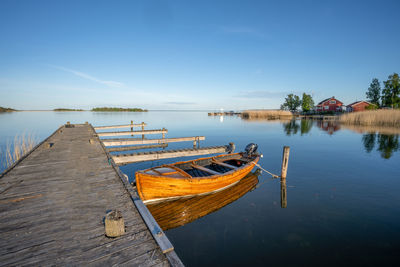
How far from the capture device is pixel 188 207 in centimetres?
777

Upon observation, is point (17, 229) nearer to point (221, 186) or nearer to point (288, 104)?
point (221, 186)

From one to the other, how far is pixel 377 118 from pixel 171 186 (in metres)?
47.0

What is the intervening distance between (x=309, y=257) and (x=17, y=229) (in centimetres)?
726

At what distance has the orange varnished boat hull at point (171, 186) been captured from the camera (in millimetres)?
6949

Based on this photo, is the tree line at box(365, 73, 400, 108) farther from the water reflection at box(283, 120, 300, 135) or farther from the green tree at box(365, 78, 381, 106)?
the water reflection at box(283, 120, 300, 135)

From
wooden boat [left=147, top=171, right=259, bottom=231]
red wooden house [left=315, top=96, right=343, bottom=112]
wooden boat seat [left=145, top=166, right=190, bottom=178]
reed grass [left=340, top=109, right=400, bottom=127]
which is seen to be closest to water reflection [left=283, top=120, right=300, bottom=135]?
reed grass [left=340, top=109, right=400, bottom=127]

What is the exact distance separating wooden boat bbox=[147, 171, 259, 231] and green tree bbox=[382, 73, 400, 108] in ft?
241

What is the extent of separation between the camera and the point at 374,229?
660cm

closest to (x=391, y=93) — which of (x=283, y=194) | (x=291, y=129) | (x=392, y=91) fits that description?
(x=392, y=91)

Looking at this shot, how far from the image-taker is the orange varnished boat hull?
6.95m

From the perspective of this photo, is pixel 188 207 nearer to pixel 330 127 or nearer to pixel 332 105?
pixel 330 127

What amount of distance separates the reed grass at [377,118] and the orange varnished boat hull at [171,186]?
43948 mm

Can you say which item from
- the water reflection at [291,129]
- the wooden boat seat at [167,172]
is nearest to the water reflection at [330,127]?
the water reflection at [291,129]

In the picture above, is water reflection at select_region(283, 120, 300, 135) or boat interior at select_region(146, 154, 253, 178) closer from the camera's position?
boat interior at select_region(146, 154, 253, 178)
